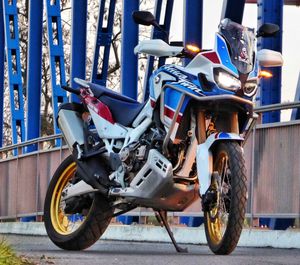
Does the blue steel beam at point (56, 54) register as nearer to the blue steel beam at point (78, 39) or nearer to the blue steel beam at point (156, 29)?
the blue steel beam at point (78, 39)

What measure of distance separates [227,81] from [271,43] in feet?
19.6

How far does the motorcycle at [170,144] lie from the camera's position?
773cm

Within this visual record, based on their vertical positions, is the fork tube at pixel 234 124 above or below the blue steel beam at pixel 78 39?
below

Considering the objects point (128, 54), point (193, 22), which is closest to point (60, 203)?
point (193, 22)

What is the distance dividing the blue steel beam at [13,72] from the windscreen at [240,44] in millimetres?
18027

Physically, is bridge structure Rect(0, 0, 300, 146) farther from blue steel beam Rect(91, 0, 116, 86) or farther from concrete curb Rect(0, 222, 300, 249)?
concrete curb Rect(0, 222, 300, 249)

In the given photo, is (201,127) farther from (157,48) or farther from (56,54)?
(56,54)

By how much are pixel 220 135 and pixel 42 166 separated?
29.7 feet

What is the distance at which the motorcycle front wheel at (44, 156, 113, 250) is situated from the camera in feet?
28.7

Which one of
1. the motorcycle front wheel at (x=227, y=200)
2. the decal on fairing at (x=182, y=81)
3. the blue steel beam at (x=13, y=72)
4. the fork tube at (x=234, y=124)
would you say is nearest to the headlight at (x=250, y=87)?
the fork tube at (x=234, y=124)

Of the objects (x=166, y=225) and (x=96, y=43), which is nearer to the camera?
(x=166, y=225)

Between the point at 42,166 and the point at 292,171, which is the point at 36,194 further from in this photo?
the point at 292,171

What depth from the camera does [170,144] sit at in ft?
26.6

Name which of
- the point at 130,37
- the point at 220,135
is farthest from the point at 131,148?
the point at 130,37
